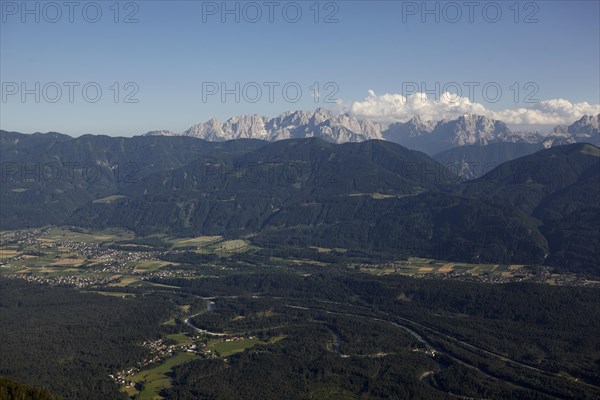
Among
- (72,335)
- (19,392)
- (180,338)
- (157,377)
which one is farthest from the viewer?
(180,338)

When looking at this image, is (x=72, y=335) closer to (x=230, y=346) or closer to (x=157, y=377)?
(x=230, y=346)

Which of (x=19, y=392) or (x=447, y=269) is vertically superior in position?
(x=447, y=269)

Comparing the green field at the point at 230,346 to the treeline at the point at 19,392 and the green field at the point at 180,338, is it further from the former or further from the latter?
the treeline at the point at 19,392

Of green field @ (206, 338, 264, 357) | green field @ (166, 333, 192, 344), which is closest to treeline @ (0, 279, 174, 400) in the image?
green field @ (166, 333, 192, 344)

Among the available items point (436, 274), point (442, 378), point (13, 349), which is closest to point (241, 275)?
point (436, 274)

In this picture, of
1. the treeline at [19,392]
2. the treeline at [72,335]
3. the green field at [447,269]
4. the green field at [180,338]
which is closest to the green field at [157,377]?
the treeline at [72,335]

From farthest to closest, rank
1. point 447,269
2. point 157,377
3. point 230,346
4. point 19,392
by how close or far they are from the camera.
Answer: point 447,269 < point 230,346 < point 157,377 < point 19,392

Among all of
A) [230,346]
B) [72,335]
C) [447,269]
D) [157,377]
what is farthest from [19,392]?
[447,269]

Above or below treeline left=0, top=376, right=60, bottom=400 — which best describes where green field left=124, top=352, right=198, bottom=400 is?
below

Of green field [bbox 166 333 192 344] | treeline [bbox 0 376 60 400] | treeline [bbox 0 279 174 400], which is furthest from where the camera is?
green field [bbox 166 333 192 344]

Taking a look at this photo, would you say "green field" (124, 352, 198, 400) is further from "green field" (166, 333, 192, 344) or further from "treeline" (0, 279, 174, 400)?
"green field" (166, 333, 192, 344)

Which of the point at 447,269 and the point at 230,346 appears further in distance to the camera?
the point at 447,269

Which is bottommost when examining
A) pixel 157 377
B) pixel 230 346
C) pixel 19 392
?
pixel 157 377
